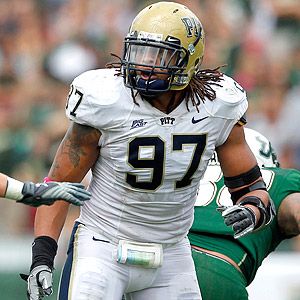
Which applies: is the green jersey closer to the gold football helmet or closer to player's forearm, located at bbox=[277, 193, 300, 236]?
player's forearm, located at bbox=[277, 193, 300, 236]

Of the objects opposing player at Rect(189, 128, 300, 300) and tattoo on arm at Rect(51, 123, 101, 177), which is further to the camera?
opposing player at Rect(189, 128, 300, 300)

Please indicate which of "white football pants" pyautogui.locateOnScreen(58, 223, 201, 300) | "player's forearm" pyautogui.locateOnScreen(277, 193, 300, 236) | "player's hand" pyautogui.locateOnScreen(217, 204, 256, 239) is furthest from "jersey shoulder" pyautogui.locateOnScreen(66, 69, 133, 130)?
"player's forearm" pyautogui.locateOnScreen(277, 193, 300, 236)

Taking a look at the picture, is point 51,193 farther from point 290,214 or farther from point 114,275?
point 290,214

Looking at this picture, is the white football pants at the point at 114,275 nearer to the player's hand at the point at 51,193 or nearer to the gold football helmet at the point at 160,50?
the player's hand at the point at 51,193

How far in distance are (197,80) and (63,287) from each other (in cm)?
100

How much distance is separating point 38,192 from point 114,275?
57cm

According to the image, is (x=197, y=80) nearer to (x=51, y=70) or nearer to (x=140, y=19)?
(x=140, y=19)

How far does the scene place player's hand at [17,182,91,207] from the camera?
3635 millimetres

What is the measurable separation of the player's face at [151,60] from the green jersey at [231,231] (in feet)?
3.61

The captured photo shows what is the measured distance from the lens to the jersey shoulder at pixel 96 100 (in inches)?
154

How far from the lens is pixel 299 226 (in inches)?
190

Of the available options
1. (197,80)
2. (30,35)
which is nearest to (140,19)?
(197,80)

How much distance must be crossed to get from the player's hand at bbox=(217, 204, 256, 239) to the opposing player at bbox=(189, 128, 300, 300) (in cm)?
58

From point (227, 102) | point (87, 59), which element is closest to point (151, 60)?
point (227, 102)
